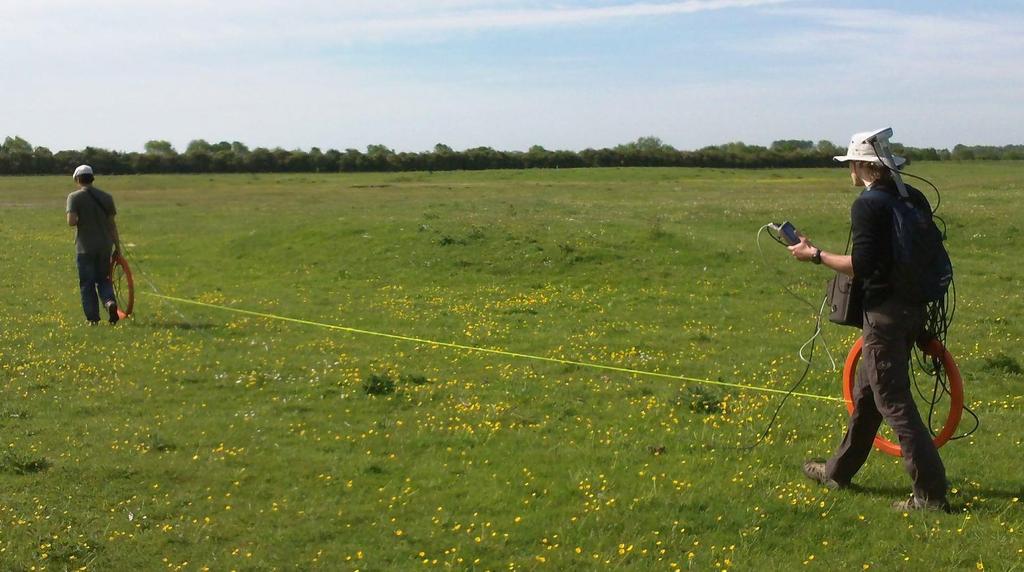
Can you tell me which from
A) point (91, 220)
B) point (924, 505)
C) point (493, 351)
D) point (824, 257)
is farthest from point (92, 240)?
point (924, 505)

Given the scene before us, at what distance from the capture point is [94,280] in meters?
16.9

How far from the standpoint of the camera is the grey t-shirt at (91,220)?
16734 mm

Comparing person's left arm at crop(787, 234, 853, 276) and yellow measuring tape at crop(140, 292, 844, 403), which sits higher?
person's left arm at crop(787, 234, 853, 276)

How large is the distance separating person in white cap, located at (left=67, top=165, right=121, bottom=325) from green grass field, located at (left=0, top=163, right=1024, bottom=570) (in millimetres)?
678

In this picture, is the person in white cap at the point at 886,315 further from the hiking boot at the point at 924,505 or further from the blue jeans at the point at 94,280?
the blue jeans at the point at 94,280

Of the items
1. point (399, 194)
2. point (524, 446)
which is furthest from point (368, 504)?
point (399, 194)

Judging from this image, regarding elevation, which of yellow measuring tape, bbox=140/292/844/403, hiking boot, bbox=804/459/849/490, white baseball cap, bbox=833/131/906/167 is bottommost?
yellow measuring tape, bbox=140/292/844/403

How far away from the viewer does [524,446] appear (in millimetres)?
9484

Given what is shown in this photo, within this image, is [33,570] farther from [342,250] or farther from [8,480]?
[342,250]

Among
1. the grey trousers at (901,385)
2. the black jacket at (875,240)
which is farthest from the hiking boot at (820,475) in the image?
the black jacket at (875,240)

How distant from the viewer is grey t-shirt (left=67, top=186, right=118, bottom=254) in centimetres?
1673

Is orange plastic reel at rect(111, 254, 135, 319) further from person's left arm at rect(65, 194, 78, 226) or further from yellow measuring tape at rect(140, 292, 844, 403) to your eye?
yellow measuring tape at rect(140, 292, 844, 403)

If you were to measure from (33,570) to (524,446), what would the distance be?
14.5 feet

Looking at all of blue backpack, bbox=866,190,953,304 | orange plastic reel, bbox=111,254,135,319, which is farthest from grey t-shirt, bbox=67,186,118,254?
blue backpack, bbox=866,190,953,304
